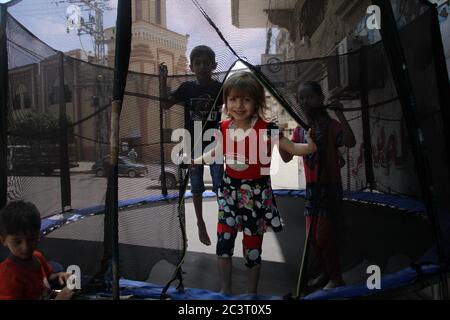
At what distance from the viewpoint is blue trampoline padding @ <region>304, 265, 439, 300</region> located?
173cm

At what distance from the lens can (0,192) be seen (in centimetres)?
231

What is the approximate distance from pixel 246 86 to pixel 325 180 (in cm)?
62

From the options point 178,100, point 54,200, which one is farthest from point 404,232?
point 54,200

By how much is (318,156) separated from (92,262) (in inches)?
53.5

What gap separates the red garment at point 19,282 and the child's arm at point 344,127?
1.68 m

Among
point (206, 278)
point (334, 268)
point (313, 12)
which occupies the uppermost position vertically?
point (313, 12)

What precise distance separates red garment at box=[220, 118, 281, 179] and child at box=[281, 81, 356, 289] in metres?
0.22

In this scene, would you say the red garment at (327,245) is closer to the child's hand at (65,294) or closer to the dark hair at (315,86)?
the dark hair at (315,86)

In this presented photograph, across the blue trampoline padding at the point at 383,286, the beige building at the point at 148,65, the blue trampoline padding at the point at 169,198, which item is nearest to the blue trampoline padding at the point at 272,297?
the blue trampoline padding at the point at 383,286

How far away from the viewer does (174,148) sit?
2.03 m

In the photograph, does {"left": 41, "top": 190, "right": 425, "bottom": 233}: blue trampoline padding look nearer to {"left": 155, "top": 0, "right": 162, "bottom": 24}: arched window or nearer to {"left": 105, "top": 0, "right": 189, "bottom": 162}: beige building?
{"left": 105, "top": 0, "right": 189, "bottom": 162}: beige building

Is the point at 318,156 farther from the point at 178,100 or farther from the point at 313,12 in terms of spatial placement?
the point at 313,12

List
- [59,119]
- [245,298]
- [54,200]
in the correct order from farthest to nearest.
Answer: [54,200] → [59,119] → [245,298]

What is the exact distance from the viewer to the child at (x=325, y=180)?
190 cm
